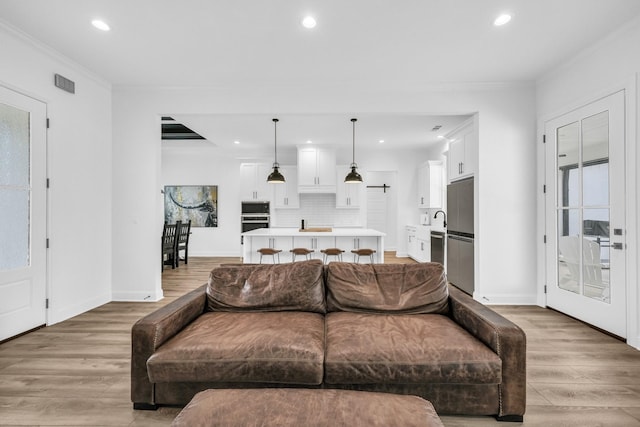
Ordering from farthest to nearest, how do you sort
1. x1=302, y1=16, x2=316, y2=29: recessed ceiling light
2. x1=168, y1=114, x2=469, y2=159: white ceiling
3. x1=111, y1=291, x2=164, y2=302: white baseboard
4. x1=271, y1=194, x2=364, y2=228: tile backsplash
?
x1=271, y1=194, x2=364, y2=228: tile backsplash → x1=168, y1=114, x2=469, y2=159: white ceiling → x1=111, y1=291, x2=164, y2=302: white baseboard → x1=302, y1=16, x2=316, y2=29: recessed ceiling light

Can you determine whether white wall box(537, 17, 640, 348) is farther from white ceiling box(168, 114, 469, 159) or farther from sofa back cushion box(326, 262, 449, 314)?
sofa back cushion box(326, 262, 449, 314)

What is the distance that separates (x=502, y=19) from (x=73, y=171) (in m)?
4.60

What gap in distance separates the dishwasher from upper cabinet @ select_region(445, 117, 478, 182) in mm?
1161

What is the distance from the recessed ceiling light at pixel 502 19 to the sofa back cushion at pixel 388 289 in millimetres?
2197

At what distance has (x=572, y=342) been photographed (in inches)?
112

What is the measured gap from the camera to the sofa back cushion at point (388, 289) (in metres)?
2.25

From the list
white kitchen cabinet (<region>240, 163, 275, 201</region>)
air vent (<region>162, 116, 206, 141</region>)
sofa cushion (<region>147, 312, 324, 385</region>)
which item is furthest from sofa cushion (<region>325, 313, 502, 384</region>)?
air vent (<region>162, 116, 206, 141</region>)

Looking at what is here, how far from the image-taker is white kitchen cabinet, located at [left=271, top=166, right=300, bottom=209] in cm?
775

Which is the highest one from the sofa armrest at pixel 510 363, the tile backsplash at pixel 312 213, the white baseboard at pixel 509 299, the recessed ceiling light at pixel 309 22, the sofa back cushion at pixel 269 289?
the recessed ceiling light at pixel 309 22

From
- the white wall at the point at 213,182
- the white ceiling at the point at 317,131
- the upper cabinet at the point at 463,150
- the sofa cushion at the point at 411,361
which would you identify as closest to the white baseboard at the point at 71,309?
the white ceiling at the point at 317,131

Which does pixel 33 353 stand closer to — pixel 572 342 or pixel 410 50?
pixel 410 50

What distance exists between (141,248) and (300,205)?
13.8 ft

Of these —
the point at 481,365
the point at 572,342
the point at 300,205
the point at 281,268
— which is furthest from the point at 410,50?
the point at 300,205

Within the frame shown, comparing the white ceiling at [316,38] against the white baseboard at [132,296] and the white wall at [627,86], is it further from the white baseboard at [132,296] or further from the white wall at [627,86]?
the white baseboard at [132,296]
